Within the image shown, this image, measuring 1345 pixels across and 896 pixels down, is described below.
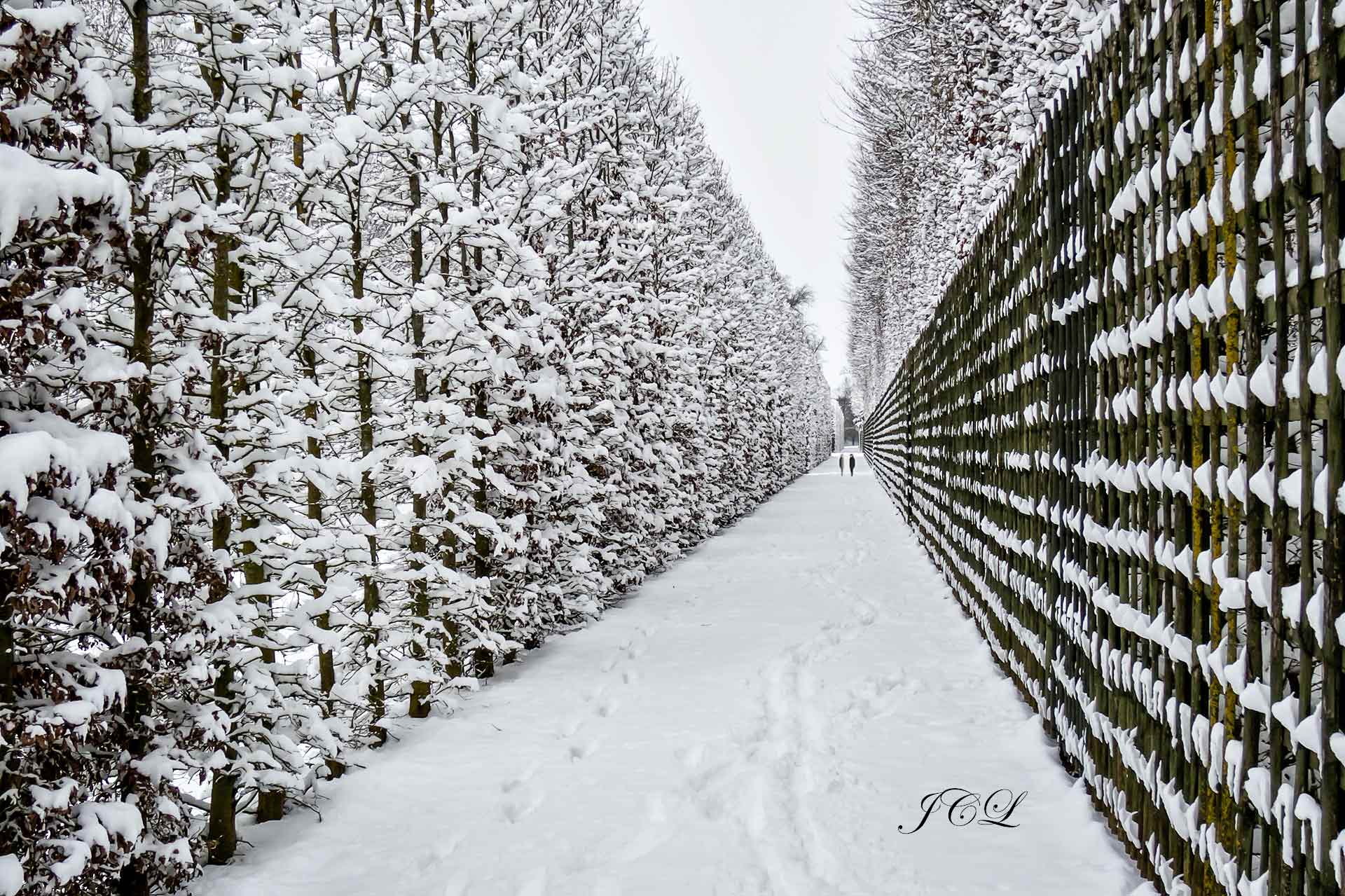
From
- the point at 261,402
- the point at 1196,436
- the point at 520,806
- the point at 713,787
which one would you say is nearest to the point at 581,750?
the point at 520,806

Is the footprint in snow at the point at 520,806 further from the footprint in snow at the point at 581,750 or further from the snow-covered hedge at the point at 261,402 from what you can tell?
the snow-covered hedge at the point at 261,402

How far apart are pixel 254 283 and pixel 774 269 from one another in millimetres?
28929

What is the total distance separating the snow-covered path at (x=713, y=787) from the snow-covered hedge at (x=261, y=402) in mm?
402

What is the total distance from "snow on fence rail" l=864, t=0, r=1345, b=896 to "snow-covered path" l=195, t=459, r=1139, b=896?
428 millimetres

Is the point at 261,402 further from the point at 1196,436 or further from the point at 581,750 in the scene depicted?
the point at 1196,436

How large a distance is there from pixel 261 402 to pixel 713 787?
244cm

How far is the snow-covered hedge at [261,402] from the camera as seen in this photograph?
237cm

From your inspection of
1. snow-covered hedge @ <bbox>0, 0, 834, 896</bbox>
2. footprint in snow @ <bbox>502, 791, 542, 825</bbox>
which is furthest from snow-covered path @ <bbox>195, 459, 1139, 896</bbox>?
snow-covered hedge @ <bbox>0, 0, 834, 896</bbox>

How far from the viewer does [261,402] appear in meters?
3.56

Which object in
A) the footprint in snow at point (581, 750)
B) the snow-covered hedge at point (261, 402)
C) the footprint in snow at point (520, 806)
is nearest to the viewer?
the snow-covered hedge at point (261, 402)

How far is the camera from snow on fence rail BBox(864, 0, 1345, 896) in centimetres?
164

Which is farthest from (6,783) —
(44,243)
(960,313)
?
(960,313)

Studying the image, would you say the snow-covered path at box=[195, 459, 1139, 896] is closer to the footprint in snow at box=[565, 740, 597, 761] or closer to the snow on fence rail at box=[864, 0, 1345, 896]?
the footprint in snow at box=[565, 740, 597, 761]

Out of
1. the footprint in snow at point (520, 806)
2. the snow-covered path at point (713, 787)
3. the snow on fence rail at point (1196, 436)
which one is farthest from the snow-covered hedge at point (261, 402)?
the snow on fence rail at point (1196, 436)
